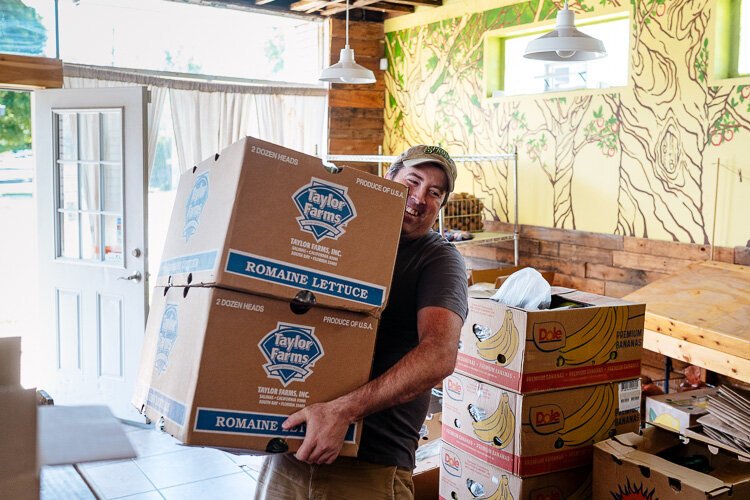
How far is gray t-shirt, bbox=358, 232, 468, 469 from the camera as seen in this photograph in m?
1.61

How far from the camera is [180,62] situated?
18.5 feet

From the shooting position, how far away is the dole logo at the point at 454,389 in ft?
7.38

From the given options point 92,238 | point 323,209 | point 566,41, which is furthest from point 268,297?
point 92,238

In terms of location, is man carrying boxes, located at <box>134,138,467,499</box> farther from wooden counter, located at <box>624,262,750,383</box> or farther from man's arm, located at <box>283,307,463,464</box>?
wooden counter, located at <box>624,262,750,383</box>

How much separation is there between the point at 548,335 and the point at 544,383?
5.4 inches

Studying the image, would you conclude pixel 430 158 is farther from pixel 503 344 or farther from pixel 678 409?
pixel 678 409

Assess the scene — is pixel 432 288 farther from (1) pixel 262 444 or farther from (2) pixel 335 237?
(1) pixel 262 444

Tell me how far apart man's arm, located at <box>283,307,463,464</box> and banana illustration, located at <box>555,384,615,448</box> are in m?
0.72

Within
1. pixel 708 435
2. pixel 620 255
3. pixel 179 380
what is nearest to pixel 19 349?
pixel 179 380

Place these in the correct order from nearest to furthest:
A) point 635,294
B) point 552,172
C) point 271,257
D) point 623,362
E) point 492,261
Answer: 1. point 271,257
2. point 623,362
3. point 635,294
4. point 552,172
5. point 492,261

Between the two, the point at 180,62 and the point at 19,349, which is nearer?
the point at 19,349

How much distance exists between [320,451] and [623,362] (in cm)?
118

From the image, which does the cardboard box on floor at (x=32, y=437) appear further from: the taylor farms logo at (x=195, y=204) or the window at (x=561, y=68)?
the window at (x=561, y=68)

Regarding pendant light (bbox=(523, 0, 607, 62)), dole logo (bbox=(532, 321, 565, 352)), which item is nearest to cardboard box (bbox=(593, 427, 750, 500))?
dole logo (bbox=(532, 321, 565, 352))
